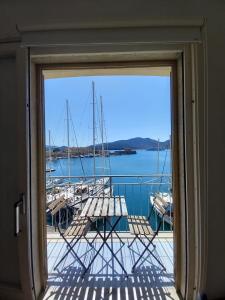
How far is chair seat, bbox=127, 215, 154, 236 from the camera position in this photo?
263cm

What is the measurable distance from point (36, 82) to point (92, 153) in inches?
94.8

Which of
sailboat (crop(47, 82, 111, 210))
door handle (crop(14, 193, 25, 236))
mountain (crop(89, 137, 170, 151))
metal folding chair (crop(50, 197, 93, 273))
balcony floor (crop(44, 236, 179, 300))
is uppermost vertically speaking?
mountain (crop(89, 137, 170, 151))

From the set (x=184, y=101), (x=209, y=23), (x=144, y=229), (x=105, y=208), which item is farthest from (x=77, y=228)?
(x=209, y=23)

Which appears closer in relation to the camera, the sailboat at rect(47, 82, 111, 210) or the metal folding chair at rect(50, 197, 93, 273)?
the metal folding chair at rect(50, 197, 93, 273)

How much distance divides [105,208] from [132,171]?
1.53 metres

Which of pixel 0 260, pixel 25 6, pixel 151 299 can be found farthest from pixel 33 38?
pixel 151 299

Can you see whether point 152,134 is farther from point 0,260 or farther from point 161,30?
point 0,260

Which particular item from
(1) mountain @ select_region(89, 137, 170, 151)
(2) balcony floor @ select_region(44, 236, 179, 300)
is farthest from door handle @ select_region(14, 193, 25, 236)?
(1) mountain @ select_region(89, 137, 170, 151)

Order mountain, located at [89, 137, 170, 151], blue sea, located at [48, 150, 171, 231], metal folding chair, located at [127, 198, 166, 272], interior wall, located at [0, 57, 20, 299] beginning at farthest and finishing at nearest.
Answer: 1. blue sea, located at [48, 150, 171, 231]
2. mountain, located at [89, 137, 170, 151]
3. metal folding chair, located at [127, 198, 166, 272]
4. interior wall, located at [0, 57, 20, 299]

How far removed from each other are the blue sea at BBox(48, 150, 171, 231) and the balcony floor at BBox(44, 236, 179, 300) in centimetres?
95

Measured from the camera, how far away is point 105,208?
2711 millimetres

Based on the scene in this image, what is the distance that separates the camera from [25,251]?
1778 millimetres

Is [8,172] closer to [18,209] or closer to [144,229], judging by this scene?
[18,209]

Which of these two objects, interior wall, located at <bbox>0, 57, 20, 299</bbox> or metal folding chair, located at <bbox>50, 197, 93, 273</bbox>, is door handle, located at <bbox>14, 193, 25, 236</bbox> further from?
metal folding chair, located at <bbox>50, 197, 93, 273</bbox>
